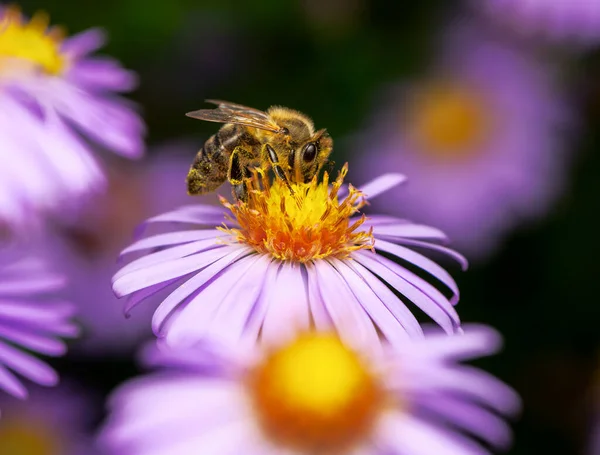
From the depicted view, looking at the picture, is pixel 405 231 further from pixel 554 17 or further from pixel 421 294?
pixel 554 17

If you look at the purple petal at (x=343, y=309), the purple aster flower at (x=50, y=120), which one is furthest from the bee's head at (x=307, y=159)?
the purple aster flower at (x=50, y=120)

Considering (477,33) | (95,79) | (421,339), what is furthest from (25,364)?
(477,33)

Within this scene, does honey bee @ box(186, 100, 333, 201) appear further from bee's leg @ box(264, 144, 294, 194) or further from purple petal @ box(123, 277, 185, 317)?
purple petal @ box(123, 277, 185, 317)

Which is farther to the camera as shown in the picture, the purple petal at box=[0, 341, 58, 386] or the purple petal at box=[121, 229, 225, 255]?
the purple petal at box=[121, 229, 225, 255]

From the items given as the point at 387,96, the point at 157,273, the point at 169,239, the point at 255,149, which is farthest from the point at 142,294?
the point at 387,96

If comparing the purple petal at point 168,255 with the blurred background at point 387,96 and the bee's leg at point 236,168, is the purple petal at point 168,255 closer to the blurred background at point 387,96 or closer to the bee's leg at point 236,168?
the bee's leg at point 236,168

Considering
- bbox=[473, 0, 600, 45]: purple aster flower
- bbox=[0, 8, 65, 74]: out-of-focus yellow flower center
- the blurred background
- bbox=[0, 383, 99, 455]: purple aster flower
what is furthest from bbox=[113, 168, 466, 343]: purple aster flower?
→ bbox=[473, 0, 600, 45]: purple aster flower
